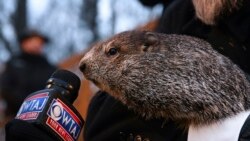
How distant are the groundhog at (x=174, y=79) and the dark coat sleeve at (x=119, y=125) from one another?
0.14ft

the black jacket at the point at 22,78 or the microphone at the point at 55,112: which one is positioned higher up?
the microphone at the point at 55,112

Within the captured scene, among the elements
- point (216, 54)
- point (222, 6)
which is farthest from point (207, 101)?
point (222, 6)

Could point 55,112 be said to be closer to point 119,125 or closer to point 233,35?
point 119,125

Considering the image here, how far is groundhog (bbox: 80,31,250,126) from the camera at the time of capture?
1.71 meters

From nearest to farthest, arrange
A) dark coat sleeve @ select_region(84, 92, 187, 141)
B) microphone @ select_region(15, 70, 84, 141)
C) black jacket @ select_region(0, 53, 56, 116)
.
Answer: microphone @ select_region(15, 70, 84, 141) → dark coat sleeve @ select_region(84, 92, 187, 141) → black jacket @ select_region(0, 53, 56, 116)

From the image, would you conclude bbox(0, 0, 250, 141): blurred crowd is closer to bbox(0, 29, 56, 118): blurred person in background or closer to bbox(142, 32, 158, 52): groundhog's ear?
bbox(142, 32, 158, 52): groundhog's ear

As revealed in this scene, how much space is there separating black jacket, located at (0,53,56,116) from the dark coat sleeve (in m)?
3.03

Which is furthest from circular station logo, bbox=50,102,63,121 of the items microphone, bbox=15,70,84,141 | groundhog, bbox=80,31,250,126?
groundhog, bbox=80,31,250,126

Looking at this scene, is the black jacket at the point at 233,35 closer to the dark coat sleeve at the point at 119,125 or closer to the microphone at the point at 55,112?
the dark coat sleeve at the point at 119,125

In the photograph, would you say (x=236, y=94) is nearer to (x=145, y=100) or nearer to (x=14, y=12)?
(x=145, y=100)

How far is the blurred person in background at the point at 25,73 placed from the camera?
16.9 ft

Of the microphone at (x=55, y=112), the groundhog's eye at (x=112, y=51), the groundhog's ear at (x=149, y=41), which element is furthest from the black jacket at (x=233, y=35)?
the microphone at (x=55, y=112)

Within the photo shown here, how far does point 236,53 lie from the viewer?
74.8 inches

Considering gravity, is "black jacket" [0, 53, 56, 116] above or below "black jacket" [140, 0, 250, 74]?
below
